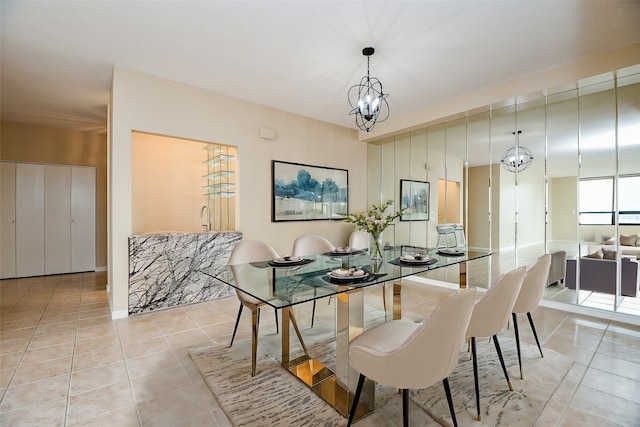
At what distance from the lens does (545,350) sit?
2.50 metres

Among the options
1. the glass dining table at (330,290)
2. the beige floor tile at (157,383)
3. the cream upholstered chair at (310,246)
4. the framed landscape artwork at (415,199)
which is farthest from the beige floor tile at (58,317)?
the framed landscape artwork at (415,199)

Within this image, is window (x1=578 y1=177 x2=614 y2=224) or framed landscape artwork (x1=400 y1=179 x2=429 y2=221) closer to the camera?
window (x1=578 y1=177 x2=614 y2=224)

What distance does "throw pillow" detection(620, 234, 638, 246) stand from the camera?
3199mm

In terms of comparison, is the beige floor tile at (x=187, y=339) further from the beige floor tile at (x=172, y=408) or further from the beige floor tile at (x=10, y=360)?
the beige floor tile at (x=10, y=360)

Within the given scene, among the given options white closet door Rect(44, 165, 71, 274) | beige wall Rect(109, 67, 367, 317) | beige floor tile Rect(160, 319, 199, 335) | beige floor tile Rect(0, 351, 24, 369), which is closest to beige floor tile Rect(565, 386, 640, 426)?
beige floor tile Rect(160, 319, 199, 335)

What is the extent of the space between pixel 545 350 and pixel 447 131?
3370 mm

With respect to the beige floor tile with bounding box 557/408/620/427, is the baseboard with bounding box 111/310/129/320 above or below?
above

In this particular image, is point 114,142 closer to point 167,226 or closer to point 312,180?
point 167,226

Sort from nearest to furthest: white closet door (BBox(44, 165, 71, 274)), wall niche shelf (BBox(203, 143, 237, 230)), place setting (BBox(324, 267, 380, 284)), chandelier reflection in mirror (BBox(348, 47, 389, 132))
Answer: place setting (BBox(324, 267, 380, 284)), chandelier reflection in mirror (BBox(348, 47, 389, 132)), wall niche shelf (BBox(203, 143, 237, 230)), white closet door (BBox(44, 165, 71, 274))

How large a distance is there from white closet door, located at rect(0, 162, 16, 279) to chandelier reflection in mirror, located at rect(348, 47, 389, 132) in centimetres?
601

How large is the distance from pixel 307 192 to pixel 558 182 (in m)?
3.52

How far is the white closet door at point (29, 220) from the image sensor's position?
5145mm

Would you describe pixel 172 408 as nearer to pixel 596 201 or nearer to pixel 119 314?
pixel 119 314

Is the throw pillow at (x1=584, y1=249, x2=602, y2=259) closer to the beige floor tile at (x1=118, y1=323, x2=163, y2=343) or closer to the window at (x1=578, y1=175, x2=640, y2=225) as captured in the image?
the window at (x1=578, y1=175, x2=640, y2=225)
